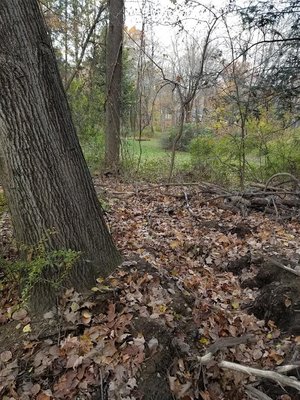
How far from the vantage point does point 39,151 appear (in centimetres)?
249

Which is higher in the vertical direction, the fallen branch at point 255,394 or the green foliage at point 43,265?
the green foliage at point 43,265

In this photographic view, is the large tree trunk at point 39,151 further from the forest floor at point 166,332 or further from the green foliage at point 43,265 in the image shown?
the forest floor at point 166,332

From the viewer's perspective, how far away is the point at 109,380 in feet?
Result: 6.94

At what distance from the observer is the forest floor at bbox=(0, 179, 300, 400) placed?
215 cm

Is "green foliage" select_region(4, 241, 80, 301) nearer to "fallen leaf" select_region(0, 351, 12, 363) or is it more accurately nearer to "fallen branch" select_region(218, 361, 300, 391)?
"fallen leaf" select_region(0, 351, 12, 363)

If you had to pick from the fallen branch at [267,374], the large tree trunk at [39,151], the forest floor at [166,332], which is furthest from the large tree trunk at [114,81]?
the fallen branch at [267,374]

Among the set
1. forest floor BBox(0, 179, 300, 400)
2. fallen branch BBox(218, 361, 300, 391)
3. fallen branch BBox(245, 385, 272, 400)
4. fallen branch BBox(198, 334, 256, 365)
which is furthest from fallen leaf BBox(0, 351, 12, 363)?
fallen branch BBox(245, 385, 272, 400)

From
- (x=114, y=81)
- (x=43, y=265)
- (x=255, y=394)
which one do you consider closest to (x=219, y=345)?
(x=255, y=394)

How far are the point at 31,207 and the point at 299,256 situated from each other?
3.34 meters

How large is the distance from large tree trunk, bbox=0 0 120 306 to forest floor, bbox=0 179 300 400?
34cm

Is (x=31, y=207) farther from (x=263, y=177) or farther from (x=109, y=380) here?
(x=263, y=177)

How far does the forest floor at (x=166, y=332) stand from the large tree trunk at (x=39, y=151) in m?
0.34

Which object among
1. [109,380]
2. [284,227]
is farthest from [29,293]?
[284,227]

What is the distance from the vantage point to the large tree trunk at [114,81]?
8.56 m
